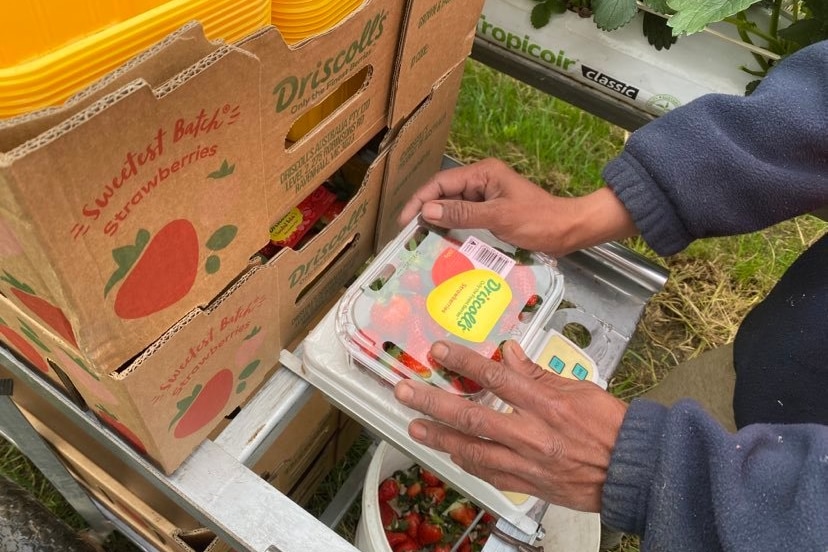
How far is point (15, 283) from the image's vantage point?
20.5 inches

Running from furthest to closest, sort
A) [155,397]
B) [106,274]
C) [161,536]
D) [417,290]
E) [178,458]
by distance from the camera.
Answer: [161,536] → [417,290] → [178,458] → [155,397] → [106,274]

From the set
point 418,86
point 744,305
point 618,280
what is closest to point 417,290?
point 418,86

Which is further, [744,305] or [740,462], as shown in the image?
[744,305]

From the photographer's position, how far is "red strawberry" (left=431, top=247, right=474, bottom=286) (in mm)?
849

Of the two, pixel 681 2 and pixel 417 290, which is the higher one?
pixel 681 2

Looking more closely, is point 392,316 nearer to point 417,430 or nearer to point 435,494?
point 417,430

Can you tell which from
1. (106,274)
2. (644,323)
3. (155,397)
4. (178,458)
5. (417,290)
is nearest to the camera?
(106,274)

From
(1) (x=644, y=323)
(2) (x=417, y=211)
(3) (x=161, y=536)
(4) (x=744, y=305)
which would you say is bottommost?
(3) (x=161, y=536)

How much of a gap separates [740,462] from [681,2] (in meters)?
0.58

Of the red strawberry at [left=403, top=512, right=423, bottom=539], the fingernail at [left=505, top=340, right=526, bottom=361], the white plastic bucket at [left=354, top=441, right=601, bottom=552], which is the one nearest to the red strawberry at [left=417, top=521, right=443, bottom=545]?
the red strawberry at [left=403, top=512, right=423, bottom=539]

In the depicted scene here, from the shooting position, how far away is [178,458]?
73 cm

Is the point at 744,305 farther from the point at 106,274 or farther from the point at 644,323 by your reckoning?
the point at 106,274

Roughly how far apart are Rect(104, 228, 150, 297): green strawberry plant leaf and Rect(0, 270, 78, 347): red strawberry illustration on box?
0.05 metres

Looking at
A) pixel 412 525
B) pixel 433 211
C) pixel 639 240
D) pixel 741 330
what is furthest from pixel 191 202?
pixel 639 240
